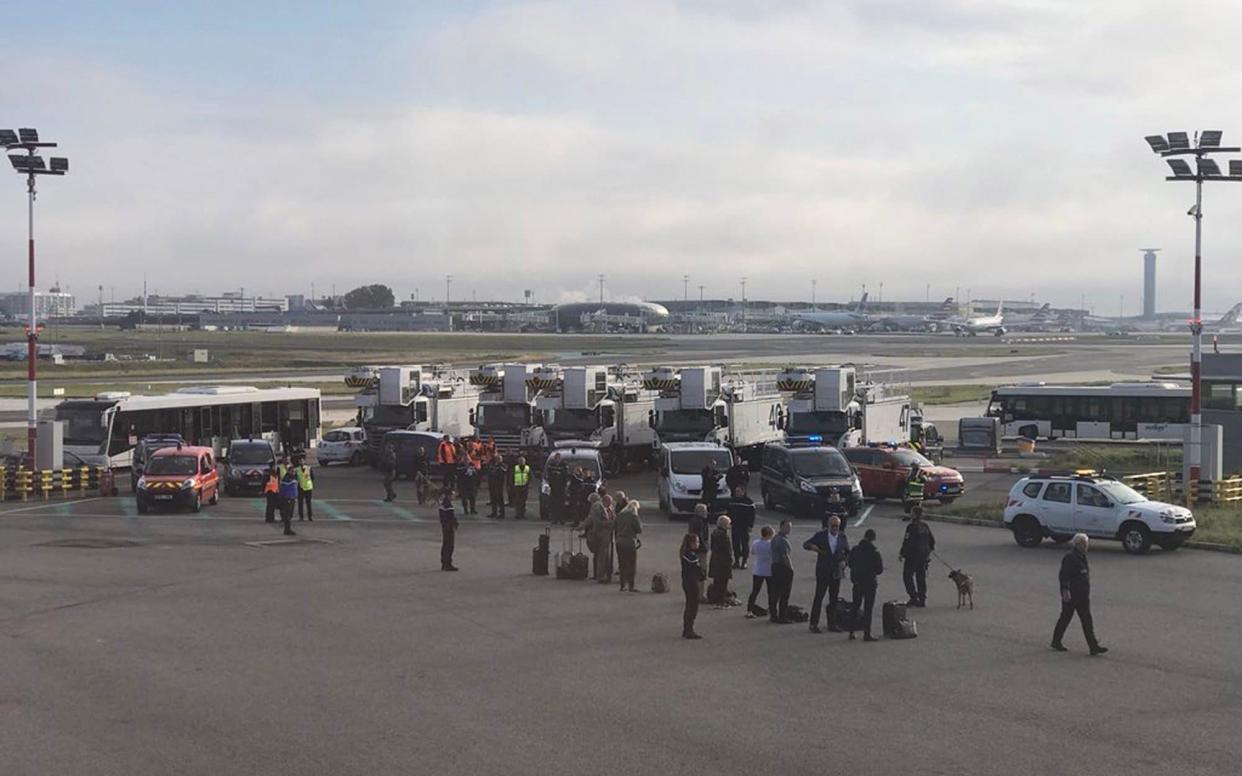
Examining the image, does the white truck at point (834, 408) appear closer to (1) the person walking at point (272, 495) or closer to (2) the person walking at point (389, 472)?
(2) the person walking at point (389, 472)

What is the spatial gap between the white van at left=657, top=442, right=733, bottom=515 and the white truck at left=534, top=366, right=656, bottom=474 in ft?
30.2

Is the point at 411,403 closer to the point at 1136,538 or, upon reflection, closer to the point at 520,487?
the point at 520,487

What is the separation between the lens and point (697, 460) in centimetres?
3281

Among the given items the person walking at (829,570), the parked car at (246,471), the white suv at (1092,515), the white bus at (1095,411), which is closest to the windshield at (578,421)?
the parked car at (246,471)

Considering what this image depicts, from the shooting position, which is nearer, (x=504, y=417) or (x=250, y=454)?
(x=250, y=454)

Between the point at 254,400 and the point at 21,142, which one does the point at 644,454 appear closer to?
the point at 254,400

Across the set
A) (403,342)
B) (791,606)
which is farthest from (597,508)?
(403,342)

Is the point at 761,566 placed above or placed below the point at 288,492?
above

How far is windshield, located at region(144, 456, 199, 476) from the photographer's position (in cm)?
3366

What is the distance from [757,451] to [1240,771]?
3421 cm

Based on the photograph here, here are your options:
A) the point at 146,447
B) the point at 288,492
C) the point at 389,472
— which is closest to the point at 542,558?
the point at 288,492

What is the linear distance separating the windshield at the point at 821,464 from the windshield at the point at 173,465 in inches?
580

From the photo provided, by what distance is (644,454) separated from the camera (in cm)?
4594

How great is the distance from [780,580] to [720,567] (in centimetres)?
145
